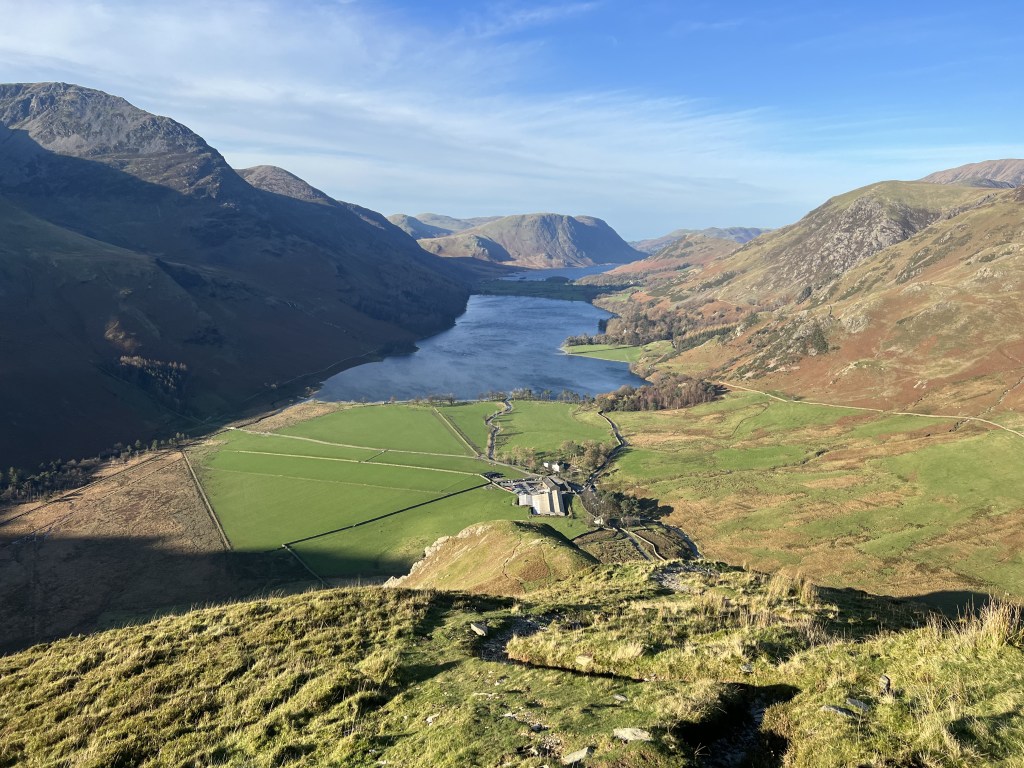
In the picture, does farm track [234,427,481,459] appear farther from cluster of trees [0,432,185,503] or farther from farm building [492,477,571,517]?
cluster of trees [0,432,185,503]

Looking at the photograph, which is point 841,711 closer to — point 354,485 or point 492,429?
point 354,485

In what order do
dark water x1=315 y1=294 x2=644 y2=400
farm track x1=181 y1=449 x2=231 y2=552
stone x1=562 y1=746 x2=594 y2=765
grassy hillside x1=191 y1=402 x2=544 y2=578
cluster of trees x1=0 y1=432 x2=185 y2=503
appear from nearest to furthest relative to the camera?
stone x1=562 y1=746 x2=594 y2=765, grassy hillside x1=191 y1=402 x2=544 y2=578, farm track x1=181 y1=449 x2=231 y2=552, cluster of trees x1=0 y1=432 x2=185 y2=503, dark water x1=315 y1=294 x2=644 y2=400

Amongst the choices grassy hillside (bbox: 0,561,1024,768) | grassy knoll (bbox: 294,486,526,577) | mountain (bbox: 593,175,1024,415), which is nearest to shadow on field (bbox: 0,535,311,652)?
grassy knoll (bbox: 294,486,526,577)

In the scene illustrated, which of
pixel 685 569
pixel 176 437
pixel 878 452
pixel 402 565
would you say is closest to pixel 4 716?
pixel 685 569

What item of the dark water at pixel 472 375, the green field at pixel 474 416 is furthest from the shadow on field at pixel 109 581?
the dark water at pixel 472 375

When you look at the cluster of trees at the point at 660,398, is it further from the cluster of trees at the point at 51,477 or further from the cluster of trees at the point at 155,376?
the cluster of trees at the point at 155,376

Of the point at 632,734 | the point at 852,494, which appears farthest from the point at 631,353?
the point at 632,734

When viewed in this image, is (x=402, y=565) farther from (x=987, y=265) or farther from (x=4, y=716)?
(x=987, y=265)
